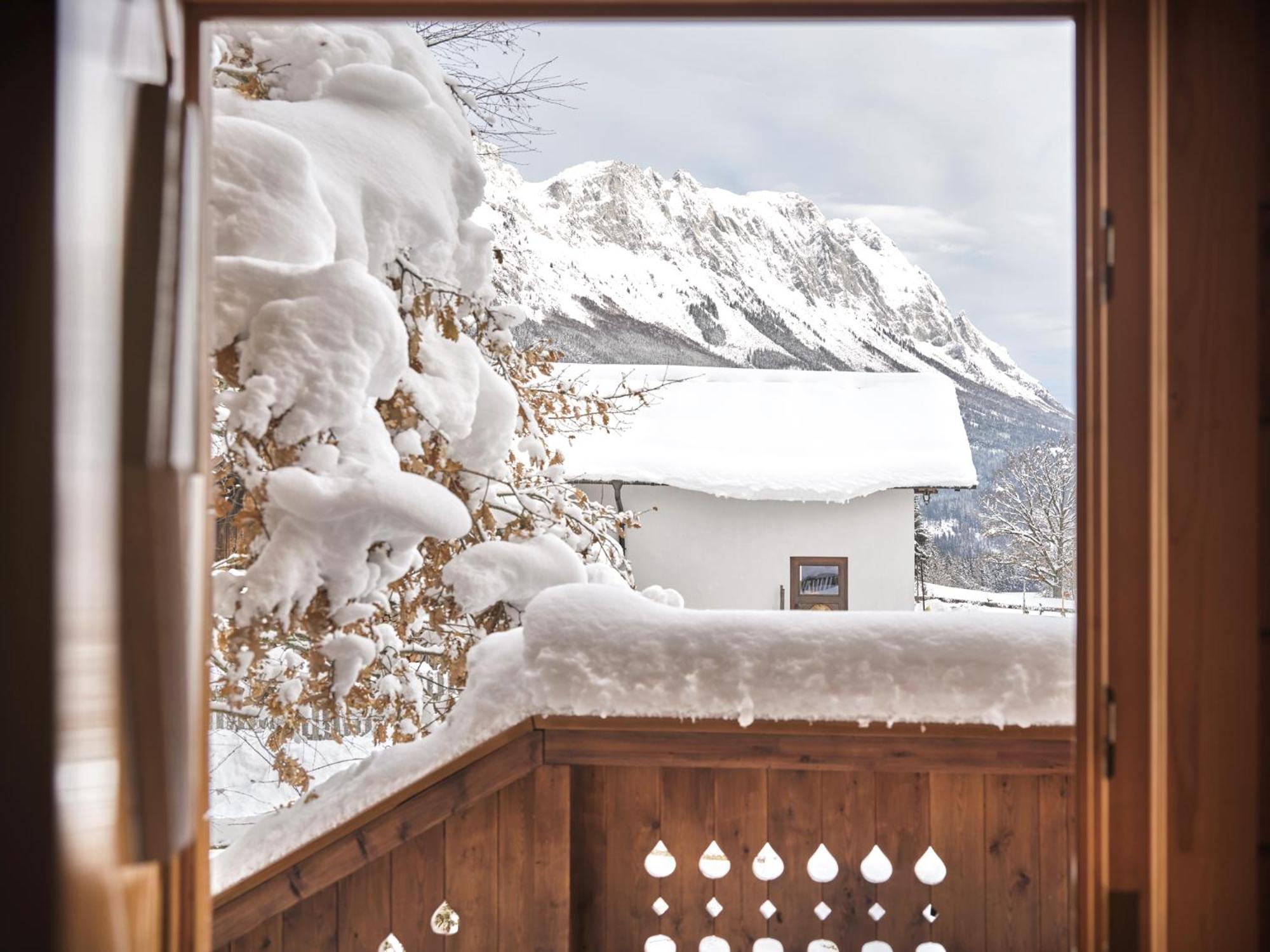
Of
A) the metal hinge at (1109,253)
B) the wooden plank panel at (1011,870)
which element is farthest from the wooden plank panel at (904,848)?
the metal hinge at (1109,253)

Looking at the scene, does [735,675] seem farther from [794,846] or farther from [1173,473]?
[1173,473]

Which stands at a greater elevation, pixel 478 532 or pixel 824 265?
pixel 824 265

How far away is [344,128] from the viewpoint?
250cm

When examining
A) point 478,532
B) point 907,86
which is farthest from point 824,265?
point 478,532

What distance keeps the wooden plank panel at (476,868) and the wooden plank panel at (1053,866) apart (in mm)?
959

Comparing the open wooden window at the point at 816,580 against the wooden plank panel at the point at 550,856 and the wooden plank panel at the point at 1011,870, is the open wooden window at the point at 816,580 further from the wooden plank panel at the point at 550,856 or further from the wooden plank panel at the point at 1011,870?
the wooden plank panel at the point at 550,856

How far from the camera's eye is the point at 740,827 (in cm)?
143

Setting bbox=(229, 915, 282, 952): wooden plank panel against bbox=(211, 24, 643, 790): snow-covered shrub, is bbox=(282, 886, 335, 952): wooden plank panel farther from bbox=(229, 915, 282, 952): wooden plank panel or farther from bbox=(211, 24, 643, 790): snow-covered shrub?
bbox=(211, 24, 643, 790): snow-covered shrub

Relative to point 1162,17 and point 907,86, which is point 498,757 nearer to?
point 1162,17

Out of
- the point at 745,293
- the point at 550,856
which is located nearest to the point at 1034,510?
the point at 745,293

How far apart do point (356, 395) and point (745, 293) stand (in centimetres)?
1230

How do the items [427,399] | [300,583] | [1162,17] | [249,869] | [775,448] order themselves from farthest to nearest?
1. [775,448]
2. [427,399]
3. [300,583]
4. [249,869]
5. [1162,17]

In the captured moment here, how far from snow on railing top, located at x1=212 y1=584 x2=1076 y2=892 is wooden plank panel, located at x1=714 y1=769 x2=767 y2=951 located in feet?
0.49

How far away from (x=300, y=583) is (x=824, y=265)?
44.7ft
